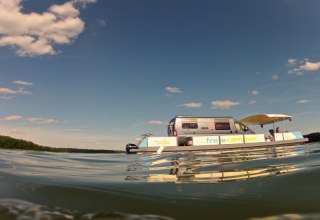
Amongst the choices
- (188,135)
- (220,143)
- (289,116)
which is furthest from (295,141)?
(188,135)

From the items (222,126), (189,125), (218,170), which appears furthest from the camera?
(222,126)

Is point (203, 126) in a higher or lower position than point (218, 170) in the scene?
higher

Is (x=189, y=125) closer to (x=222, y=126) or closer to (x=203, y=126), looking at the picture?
(x=203, y=126)

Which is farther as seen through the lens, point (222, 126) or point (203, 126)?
point (222, 126)

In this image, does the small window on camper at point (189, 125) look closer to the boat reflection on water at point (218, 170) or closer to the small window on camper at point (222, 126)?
the small window on camper at point (222, 126)

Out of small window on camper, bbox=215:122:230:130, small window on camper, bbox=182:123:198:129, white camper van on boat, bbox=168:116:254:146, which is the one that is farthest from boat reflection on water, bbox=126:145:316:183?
small window on camper, bbox=215:122:230:130

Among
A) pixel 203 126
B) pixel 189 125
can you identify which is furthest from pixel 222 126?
pixel 189 125

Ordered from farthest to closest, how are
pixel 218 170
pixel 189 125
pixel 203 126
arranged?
pixel 203 126, pixel 189 125, pixel 218 170

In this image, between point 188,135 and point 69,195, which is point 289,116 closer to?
point 188,135

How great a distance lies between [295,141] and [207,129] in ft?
19.6

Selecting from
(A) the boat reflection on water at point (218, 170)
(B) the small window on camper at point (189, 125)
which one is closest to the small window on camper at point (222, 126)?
(B) the small window on camper at point (189, 125)

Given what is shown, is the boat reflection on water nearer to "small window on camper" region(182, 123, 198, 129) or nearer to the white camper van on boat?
the white camper van on boat

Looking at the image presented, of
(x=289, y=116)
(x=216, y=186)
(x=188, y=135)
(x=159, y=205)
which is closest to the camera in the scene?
(x=159, y=205)

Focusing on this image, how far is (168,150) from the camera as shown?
722 inches
